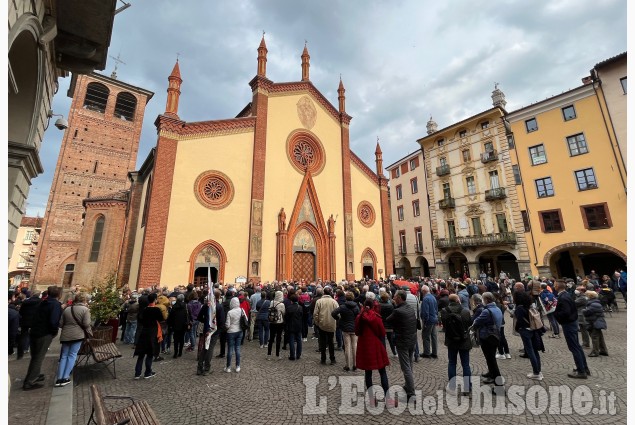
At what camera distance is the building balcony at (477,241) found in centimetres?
2394

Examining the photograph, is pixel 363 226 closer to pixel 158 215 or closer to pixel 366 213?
pixel 366 213

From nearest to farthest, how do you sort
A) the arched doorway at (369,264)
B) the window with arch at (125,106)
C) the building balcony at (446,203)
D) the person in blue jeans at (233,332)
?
the person in blue jeans at (233,332) < the arched doorway at (369,264) < the building balcony at (446,203) < the window with arch at (125,106)

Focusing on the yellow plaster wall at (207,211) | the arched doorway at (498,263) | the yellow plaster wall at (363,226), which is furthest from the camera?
the arched doorway at (498,263)

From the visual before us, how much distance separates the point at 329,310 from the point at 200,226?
1120 centimetres

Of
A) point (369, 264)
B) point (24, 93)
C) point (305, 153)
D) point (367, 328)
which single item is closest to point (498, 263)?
point (369, 264)

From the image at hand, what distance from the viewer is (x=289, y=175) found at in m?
20.3

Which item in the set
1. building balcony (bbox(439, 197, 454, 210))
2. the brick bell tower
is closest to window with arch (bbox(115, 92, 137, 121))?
the brick bell tower

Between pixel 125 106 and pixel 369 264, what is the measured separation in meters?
37.0

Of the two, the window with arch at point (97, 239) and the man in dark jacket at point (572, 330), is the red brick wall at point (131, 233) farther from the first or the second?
the man in dark jacket at point (572, 330)

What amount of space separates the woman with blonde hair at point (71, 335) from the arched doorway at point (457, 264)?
95.8ft

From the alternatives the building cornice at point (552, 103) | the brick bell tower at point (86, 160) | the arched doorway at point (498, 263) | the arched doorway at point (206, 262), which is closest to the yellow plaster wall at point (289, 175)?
the arched doorway at point (206, 262)

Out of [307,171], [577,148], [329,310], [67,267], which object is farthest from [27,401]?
[67,267]

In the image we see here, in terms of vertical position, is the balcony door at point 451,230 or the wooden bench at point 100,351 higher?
the balcony door at point 451,230

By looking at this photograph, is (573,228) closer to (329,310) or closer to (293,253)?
(293,253)
